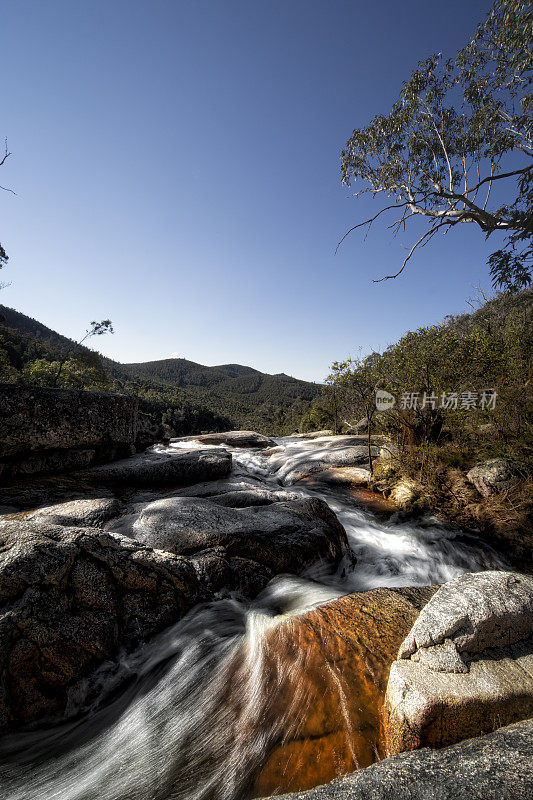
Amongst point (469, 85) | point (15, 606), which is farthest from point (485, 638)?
point (469, 85)

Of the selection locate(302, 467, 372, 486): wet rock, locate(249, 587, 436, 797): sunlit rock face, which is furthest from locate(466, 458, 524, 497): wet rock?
locate(249, 587, 436, 797): sunlit rock face

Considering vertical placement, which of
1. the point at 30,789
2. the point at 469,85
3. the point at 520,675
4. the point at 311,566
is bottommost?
the point at 30,789

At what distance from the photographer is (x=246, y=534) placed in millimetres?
4359

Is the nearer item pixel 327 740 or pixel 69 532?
pixel 327 740

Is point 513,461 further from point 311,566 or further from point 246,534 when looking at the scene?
point 246,534

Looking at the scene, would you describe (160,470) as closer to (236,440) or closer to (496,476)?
(496,476)

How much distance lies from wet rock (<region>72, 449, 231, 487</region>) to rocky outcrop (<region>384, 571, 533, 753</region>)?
665cm

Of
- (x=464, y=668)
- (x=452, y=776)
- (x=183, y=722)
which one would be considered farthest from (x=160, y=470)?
(x=452, y=776)

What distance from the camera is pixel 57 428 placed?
23.3ft

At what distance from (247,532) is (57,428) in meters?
5.56

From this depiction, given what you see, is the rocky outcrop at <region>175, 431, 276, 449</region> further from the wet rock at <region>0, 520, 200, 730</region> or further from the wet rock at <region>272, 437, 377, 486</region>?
the wet rock at <region>0, 520, 200, 730</region>

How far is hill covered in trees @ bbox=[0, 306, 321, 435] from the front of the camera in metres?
26.3

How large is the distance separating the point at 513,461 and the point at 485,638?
6978mm

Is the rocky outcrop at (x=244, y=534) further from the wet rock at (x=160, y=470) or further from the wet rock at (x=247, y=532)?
the wet rock at (x=160, y=470)
